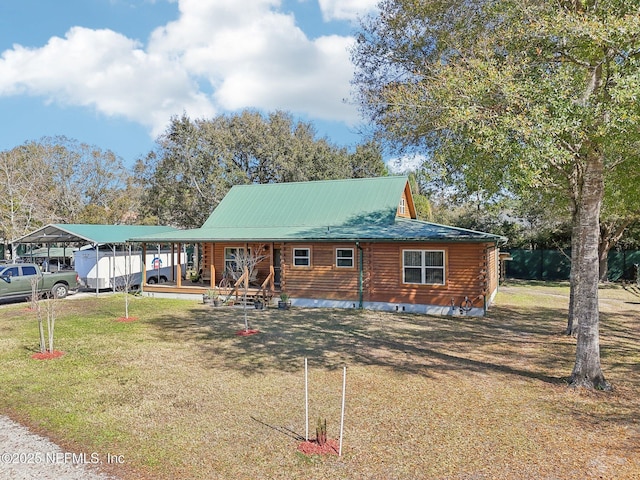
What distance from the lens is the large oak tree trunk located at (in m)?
7.74

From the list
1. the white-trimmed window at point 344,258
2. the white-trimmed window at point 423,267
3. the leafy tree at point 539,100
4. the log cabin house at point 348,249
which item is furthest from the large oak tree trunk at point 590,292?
the white-trimmed window at point 344,258

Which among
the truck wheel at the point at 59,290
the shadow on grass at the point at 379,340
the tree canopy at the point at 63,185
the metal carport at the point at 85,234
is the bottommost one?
the shadow on grass at the point at 379,340

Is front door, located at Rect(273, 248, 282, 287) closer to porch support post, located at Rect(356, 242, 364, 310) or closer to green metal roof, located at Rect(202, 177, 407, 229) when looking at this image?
green metal roof, located at Rect(202, 177, 407, 229)

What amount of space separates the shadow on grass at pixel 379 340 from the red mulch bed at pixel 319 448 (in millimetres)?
3461

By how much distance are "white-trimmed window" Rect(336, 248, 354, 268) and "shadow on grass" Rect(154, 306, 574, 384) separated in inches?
83.7

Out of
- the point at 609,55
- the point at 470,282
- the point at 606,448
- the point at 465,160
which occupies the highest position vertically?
the point at 609,55

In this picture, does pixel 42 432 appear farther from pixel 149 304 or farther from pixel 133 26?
pixel 133 26

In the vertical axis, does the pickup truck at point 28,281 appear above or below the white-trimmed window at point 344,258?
below

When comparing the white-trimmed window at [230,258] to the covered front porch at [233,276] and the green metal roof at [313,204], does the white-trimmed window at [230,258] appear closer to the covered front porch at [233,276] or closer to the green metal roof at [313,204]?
the covered front porch at [233,276]

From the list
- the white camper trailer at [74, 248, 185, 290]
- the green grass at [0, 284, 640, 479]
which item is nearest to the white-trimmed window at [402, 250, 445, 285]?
the green grass at [0, 284, 640, 479]

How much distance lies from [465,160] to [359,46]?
17.4 ft

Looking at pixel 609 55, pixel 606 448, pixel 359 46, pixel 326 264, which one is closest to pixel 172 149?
pixel 326 264

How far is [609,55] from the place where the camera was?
7602 millimetres

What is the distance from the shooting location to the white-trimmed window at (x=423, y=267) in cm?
1619
